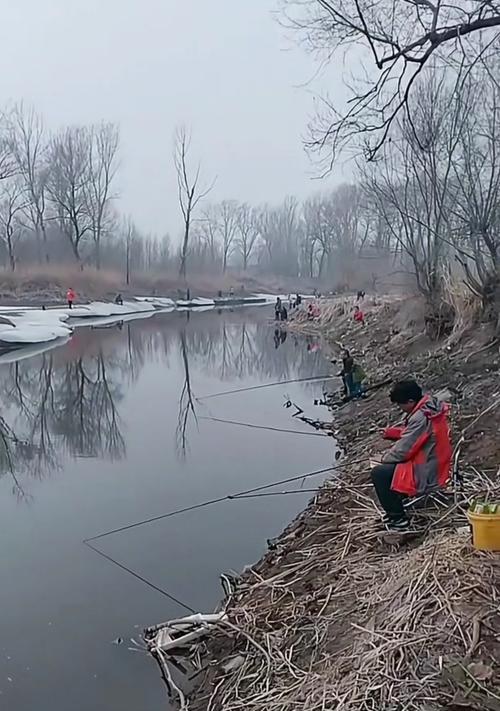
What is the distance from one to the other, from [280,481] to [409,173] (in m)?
10.8

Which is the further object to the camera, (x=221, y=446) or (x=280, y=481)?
(x=221, y=446)

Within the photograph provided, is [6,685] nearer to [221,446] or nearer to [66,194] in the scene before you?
[221,446]

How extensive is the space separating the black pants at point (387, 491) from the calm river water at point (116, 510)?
4.78 ft

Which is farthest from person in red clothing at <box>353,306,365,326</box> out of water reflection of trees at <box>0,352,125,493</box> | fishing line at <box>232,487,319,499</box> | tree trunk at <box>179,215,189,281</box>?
tree trunk at <box>179,215,189,281</box>

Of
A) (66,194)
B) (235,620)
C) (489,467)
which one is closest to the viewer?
(235,620)

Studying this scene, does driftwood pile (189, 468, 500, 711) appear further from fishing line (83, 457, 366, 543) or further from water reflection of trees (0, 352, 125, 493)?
water reflection of trees (0, 352, 125, 493)

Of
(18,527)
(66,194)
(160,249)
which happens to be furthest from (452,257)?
(160,249)

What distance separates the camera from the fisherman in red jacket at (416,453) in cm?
482

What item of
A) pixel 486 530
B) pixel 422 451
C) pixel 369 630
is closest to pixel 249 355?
pixel 422 451

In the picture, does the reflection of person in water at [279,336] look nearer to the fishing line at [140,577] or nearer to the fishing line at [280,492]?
the fishing line at [280,492]

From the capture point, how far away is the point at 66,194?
→ 5356 centimetres

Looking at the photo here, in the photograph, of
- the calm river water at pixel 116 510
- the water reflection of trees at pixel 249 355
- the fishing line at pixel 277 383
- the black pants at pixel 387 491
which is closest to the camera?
the calm river water at pixel 116 510

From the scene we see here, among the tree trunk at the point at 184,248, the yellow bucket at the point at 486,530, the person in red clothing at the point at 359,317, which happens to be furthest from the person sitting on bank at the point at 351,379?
the tree trunk at the point at 184,248

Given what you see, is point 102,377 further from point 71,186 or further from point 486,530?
point 71,186
